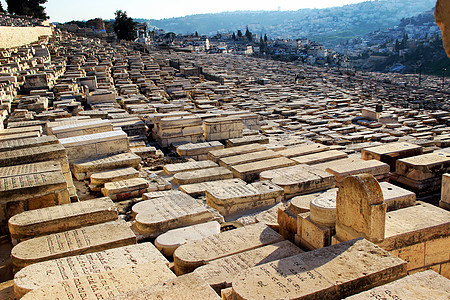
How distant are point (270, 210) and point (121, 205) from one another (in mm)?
2169

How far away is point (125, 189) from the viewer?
5820 millimetres

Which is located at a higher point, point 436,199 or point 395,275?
point 395,275

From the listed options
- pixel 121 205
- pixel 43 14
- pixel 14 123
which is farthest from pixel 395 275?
pixel 43 14

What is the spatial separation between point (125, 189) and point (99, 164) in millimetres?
1057

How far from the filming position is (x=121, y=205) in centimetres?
557

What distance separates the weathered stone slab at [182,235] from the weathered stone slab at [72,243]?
13.1 inches

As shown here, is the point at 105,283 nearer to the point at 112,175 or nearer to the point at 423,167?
the point at 112,175

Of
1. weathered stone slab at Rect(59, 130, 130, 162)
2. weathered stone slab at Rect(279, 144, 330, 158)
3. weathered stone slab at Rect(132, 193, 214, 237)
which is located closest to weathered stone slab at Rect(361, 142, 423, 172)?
weathered stone slab at Rect(279, 144, 330, 158)

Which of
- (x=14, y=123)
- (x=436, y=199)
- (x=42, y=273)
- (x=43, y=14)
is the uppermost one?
(x=43, y=14)

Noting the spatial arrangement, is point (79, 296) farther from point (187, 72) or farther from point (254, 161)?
point (187, 72)

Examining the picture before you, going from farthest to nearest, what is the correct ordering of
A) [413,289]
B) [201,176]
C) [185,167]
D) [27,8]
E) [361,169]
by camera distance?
[27,8] → [185,167] → [201,176] → [361,169] → [413,289]

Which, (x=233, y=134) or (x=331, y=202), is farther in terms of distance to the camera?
(x=233, y=134)

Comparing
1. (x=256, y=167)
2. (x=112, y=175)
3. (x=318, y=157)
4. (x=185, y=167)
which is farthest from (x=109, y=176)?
(x=318, y=157)

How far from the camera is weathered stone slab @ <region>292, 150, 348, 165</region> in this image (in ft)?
24.2
